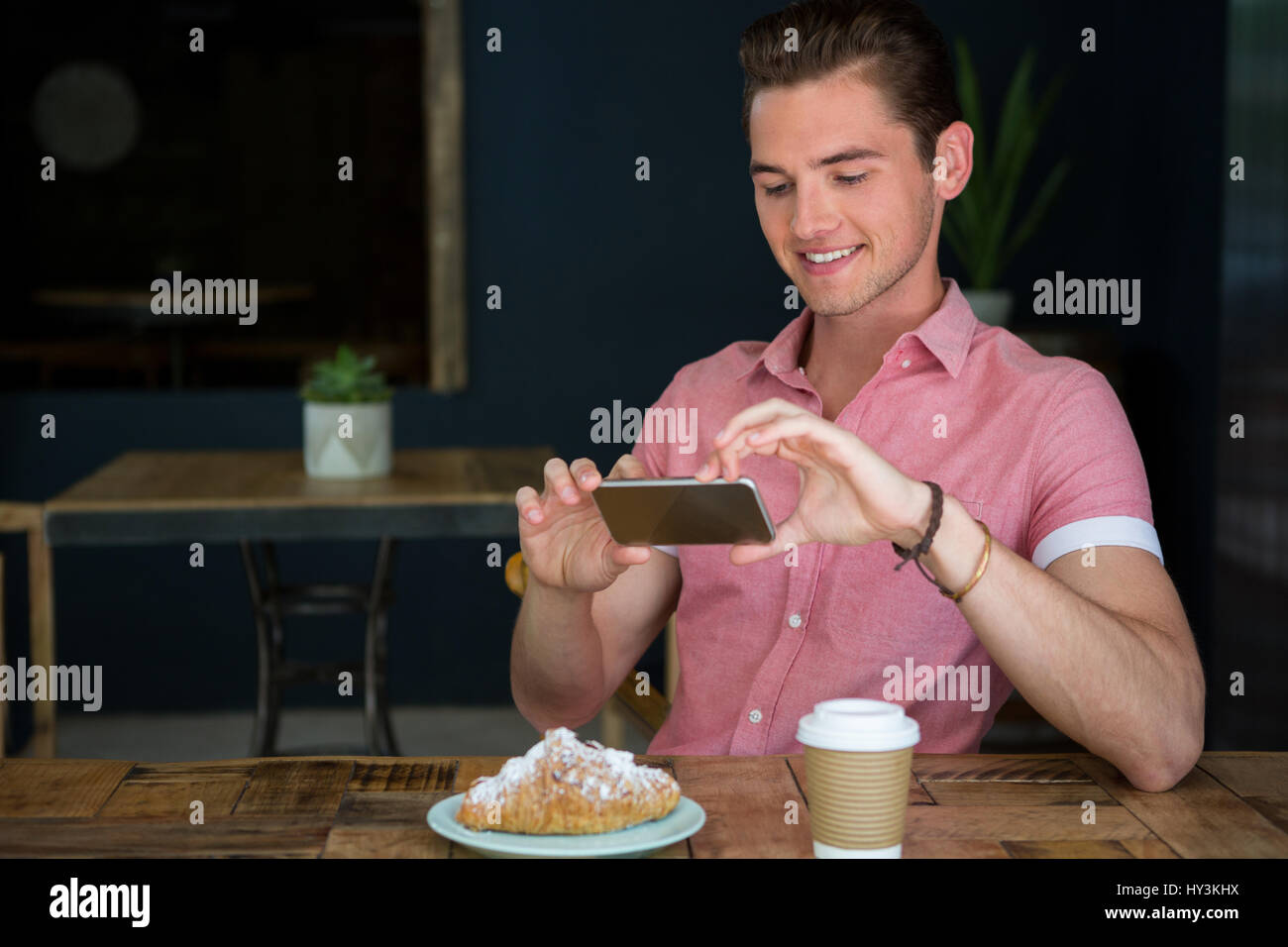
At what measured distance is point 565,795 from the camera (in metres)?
1.08

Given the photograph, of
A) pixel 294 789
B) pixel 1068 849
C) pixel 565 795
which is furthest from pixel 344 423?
pixel 1068 849

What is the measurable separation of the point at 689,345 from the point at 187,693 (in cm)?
189

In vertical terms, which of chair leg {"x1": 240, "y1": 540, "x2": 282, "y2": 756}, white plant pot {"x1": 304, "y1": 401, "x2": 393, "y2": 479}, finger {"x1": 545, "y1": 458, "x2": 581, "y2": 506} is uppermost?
finger {"x1": 545, "y1": 458, "x2": 581, "y2": 506}

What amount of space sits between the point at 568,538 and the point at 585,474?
0.59 ft

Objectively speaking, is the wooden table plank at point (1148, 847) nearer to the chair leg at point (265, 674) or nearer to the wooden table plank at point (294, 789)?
the wooden table plank at point (294, 789)

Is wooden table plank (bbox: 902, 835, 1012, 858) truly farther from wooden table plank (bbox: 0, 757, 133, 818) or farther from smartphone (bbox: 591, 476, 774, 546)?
wooden table plank (bbox: 0, 757, 133, 818)

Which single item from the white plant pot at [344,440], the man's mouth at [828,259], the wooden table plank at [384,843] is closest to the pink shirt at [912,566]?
the man's mouth at [828,259]

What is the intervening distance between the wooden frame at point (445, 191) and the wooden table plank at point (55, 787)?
129 inches

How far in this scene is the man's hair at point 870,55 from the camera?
1.62 meters

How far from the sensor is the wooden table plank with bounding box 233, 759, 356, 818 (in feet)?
3.93

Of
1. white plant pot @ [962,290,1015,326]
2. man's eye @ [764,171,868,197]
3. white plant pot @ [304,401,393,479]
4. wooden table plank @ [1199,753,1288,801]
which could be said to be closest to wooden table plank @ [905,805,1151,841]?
wooden table plank @ [1199,753,1288,801]

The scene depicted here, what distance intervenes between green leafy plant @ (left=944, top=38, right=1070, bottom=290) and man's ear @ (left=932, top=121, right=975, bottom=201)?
7.83 ft
